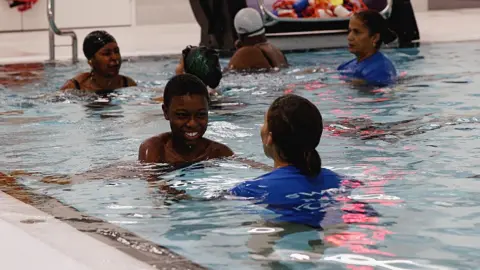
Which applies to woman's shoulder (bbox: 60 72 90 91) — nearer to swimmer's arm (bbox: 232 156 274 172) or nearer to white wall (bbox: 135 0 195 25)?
swimmer's arm (bbox: 232 156 274 172)

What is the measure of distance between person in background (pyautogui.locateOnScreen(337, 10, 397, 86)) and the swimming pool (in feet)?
0.94

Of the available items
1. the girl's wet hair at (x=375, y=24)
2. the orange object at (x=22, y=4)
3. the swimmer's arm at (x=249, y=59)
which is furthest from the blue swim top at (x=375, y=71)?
the orange object at (x=22, y=4)

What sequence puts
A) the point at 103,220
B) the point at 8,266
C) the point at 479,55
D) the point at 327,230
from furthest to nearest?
the point at 479,55 < the point at 103,220 < the point at 327,230 < the point at 8,266

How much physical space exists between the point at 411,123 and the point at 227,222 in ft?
10.8

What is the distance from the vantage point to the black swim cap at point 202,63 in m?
7.72

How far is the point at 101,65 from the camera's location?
354 inches

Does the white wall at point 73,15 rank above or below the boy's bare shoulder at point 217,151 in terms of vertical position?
below

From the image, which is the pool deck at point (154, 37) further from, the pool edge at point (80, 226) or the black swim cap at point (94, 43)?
the pool edge at point (80, 226)

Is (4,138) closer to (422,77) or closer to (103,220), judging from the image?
(103,220)

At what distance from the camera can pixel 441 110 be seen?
26.5 feet

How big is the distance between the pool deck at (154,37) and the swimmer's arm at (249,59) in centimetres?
308

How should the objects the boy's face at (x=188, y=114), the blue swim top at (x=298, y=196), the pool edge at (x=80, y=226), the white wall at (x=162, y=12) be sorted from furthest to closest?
the white wall at (x=162, y=12) → the boy's face at (x=188, y=114) → the blue swim top at (x=298, y=196) → the pool edge at (x=80, y=226)

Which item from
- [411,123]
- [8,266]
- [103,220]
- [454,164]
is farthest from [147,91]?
[8,266]

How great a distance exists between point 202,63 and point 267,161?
1.83 metres
